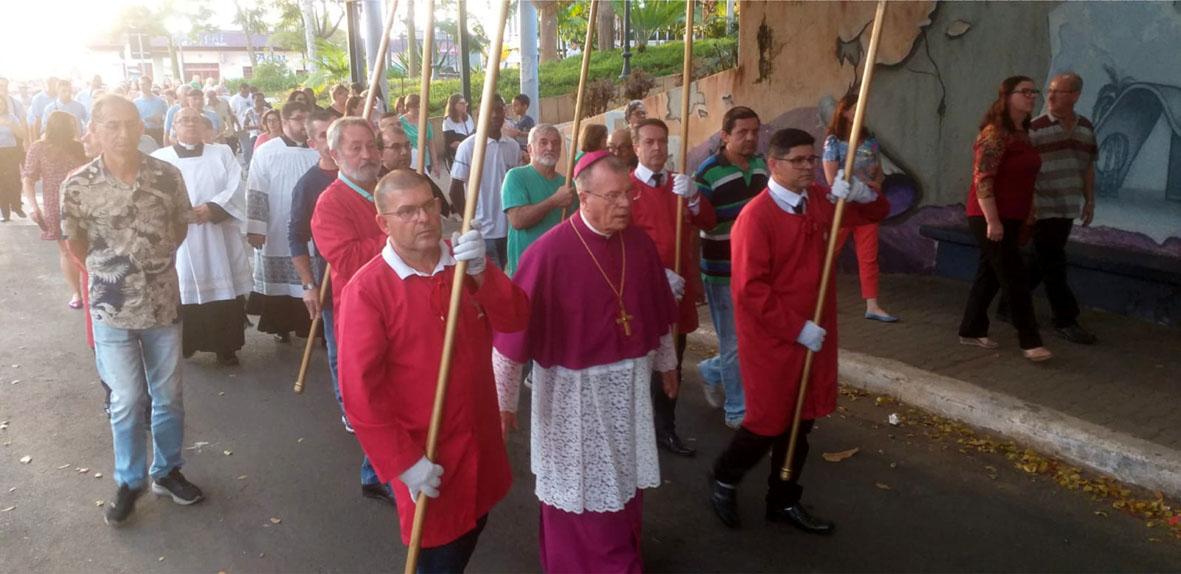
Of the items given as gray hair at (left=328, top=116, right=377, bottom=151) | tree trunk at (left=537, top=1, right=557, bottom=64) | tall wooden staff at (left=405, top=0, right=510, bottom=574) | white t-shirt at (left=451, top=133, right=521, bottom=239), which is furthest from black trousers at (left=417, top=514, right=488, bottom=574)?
tree trunk at (left=537, top=1, right=557, bottom=64)

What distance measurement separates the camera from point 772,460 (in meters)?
4.19

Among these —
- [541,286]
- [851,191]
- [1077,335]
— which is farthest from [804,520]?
[1077,335]

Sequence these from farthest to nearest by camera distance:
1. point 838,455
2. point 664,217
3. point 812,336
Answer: point 838,455 → point 664,217 → point 812,336

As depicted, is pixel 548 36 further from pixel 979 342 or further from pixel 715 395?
pixel 715 395

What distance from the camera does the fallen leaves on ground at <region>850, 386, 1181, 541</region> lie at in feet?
14.4

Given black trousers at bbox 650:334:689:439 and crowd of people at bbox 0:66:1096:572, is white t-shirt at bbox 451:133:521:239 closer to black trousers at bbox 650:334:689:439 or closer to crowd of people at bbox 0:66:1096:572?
crowd of people at bbox 0:66:1096:572

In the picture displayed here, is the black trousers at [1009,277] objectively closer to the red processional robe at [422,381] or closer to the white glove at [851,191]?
the white glove at [851,191]

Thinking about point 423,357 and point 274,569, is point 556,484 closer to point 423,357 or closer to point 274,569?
point 423,357

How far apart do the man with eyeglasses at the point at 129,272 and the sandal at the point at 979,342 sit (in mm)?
5468

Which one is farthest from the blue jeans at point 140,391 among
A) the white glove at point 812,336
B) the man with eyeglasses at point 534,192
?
the white glove at point 812,336

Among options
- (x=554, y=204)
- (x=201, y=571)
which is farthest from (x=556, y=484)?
(x=554, y=204)

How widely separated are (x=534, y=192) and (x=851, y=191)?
2200 mm

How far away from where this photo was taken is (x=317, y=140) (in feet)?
19.2

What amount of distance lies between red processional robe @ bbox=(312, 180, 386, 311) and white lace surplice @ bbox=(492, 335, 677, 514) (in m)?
1.30
